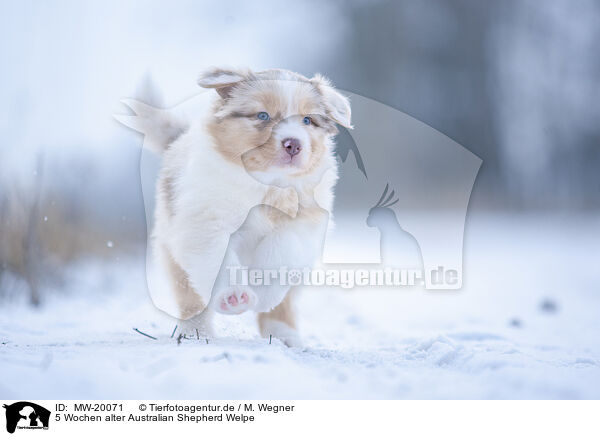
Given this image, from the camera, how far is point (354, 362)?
4.91ft

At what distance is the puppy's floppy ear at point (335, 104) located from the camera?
1.58 meters

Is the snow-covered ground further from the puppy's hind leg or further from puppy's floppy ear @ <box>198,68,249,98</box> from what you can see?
puppy's floppy ear @ <box>198,68,249,98</box>

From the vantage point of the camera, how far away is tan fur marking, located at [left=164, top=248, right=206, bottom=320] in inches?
63.9

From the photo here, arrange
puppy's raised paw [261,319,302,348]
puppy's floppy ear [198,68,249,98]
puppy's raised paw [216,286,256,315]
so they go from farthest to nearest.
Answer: puppy's raised paw [261,319,302,348] → puppy's floppy ear [198,68,249,98] → puppy's raised paw [216,286,256,315]

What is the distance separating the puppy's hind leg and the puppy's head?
1.35 ft

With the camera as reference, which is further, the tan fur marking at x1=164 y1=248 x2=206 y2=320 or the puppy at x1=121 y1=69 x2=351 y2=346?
the tan fur marking at x1=164 y1=248 x2=206 y2=320

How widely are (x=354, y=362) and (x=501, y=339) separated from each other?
1.95 ft

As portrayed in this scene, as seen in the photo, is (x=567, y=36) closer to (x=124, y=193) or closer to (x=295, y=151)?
(x=295, y=151)

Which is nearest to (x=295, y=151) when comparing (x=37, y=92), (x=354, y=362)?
(x=354, y=362)

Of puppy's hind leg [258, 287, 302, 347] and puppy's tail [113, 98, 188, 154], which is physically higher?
puppy's tail [113, 98, 188, 154]
